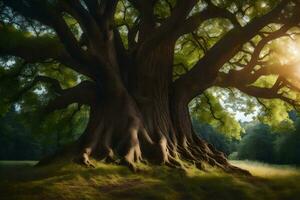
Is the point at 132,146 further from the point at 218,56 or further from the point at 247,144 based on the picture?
the point at 247,144

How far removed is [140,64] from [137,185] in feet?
27.3

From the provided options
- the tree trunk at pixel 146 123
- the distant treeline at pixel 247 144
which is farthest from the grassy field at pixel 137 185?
the distant treeline at pixel 247 144

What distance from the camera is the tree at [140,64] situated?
52.2 feet

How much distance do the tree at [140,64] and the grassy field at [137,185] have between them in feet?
3.90

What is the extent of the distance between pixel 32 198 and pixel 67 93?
994 centimetres

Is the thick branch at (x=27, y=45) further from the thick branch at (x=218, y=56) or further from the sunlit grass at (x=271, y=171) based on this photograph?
the sunlit grass at (x=271, y=171)

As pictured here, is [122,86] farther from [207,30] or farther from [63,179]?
[207,30]

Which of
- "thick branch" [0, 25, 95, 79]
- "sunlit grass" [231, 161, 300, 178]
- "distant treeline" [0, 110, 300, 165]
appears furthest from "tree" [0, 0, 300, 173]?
"distant treeline" [0, 110, 300, 165]

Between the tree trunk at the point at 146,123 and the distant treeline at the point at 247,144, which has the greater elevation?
the distant treeline at the point at 247,144

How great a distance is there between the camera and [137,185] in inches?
472

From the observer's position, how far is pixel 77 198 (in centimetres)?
1020

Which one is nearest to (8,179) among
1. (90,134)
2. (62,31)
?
(90,134)

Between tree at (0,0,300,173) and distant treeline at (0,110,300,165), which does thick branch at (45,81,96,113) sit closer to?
tree at (0,0,300,173)

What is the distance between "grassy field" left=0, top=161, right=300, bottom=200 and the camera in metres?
10.6
